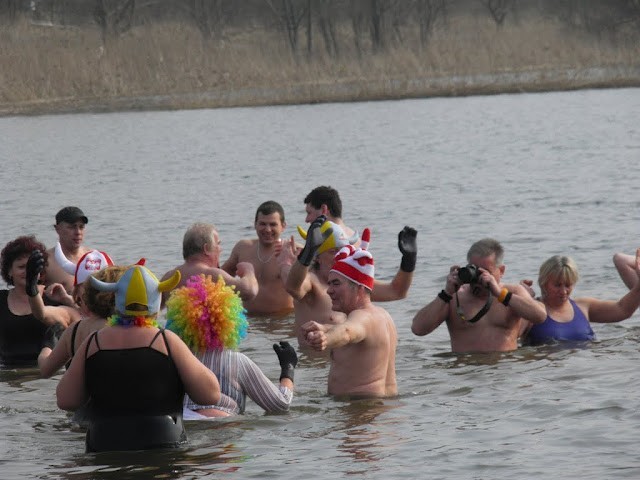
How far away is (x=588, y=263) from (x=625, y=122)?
72.5ft

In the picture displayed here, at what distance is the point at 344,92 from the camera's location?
47344 mm

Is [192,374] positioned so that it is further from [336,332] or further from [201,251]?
[201,251]

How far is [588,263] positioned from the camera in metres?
17.7

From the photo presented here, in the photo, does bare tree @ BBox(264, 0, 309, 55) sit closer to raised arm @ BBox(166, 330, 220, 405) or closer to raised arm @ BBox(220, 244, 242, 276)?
raised arm @ BBox(220, 244, 242, 276)

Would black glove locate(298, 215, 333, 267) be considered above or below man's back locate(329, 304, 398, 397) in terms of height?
above

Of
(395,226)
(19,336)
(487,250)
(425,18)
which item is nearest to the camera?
(487,250)

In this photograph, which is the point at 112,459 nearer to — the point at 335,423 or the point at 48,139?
the point at 335,423

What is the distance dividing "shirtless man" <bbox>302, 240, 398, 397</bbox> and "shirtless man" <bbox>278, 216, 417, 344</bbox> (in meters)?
0.57

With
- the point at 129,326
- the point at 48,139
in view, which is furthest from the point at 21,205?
the point at 129,326

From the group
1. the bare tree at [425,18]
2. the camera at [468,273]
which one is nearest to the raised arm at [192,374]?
the camera at [468,273]

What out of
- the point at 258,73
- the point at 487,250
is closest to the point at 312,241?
the point at 487,250

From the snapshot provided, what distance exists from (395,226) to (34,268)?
1292 centimetres

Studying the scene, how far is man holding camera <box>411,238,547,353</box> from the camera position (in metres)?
11.0

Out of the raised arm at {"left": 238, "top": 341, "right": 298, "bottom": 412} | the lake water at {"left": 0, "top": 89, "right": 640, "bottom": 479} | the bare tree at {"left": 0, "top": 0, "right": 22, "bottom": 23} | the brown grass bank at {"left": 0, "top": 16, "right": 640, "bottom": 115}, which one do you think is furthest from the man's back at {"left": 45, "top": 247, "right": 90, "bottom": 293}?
the bare tree at {"left": 0, "top": 0, "right": 22, "bottom": 23}
